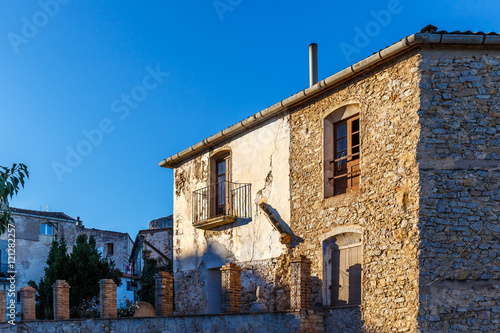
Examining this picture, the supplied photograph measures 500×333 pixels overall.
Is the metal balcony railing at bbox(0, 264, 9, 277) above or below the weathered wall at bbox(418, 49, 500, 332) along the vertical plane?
below

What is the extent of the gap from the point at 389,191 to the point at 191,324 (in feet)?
16.6

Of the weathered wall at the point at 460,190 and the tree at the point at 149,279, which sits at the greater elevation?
the weathered wall at the point at 460,190

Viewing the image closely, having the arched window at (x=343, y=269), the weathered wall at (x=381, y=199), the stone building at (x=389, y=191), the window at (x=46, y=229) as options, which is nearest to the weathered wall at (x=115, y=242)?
the window at (x=46, y=229)

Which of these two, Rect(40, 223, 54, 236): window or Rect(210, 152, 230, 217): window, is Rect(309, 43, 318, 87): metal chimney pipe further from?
Rect(40, 223, 54, 236): window

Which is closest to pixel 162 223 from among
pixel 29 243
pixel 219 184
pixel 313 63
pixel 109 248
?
pixel 109 248

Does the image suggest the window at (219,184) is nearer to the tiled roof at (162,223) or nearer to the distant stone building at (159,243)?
the distant stone building at (159,243)

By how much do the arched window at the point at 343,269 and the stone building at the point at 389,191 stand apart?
0.02m

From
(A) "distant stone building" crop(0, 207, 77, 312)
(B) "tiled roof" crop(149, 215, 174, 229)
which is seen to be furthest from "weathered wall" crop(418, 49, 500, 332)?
(A) "distant stone building" crop(0, 207, 77, 312)

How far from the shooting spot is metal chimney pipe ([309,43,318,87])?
566 inches

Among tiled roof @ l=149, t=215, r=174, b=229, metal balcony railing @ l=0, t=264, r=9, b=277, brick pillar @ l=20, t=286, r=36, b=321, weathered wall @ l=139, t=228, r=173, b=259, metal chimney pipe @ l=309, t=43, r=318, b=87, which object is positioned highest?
metal chimney pipe @ l=309, t=43, r=318, b=87

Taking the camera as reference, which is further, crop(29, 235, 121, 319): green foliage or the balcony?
crop(29, 235, 121, 319): green foliage

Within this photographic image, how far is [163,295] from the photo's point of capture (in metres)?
14.5

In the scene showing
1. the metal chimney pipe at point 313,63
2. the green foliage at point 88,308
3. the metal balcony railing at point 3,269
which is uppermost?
the metal chimney pipe at point 313,63

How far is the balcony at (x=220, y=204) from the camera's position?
15320 millimetres
